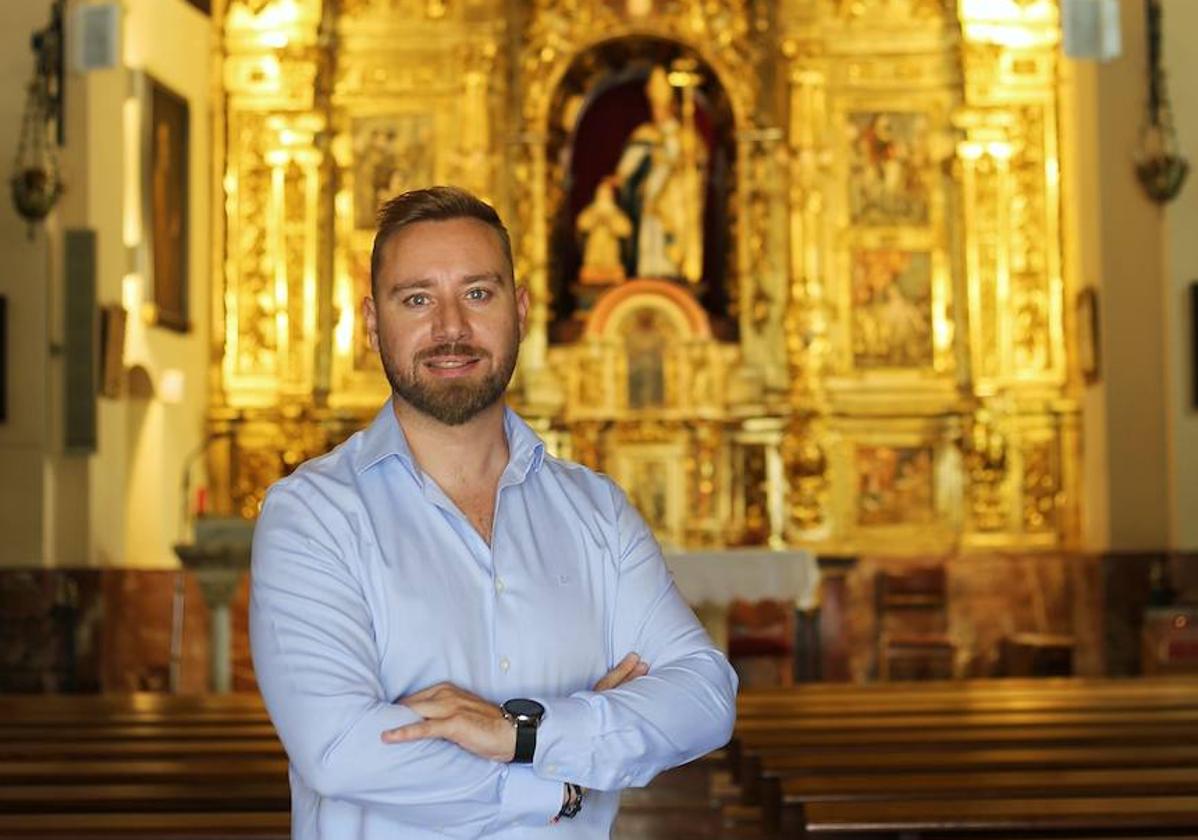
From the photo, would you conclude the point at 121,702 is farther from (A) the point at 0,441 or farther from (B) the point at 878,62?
(B) the point at 878,62

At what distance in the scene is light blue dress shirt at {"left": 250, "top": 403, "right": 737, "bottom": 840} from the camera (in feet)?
8.36

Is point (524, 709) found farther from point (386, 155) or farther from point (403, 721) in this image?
point (386, 155)

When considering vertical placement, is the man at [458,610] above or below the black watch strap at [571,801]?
above

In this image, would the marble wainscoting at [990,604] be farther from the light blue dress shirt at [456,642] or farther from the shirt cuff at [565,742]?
the shirt cuff at [565,742]

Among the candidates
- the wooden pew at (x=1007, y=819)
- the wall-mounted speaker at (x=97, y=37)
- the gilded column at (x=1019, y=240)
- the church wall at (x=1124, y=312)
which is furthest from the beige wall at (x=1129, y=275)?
the wooden pew at (x=1007, y=819)

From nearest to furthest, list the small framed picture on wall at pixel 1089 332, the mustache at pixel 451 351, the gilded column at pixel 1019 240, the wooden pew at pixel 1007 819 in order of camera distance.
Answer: the mustache at pixel 451 351 → the wooden pew at pixel 1007 819 → the small framed picture on wall at pixel 1089 332 → the gilded column at pixel 1019 240

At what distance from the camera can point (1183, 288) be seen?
42.0 ft

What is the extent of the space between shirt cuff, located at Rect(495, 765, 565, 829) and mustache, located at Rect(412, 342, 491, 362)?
1.97 feet

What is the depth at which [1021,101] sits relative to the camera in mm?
15328

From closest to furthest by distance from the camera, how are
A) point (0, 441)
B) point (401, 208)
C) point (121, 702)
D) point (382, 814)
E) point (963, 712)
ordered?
point (382, 814) → point (401, 208) → point (963, 712) → point (121, 702) → point (0, 441)

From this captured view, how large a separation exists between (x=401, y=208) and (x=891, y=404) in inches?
503

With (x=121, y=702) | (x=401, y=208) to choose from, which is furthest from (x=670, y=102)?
(x=401, y=208)

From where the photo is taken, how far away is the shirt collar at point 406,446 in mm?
2781

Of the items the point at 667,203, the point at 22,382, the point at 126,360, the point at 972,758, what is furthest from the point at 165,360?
the point at 972,758
